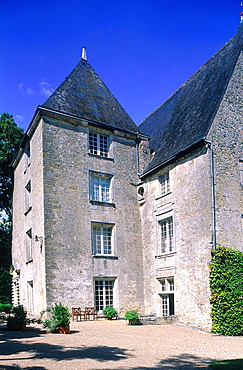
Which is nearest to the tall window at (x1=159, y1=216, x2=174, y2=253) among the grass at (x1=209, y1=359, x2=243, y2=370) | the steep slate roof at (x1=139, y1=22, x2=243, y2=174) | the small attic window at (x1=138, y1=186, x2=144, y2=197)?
the small attic window at (x1=138, y1=186, x2=144, y2=197)

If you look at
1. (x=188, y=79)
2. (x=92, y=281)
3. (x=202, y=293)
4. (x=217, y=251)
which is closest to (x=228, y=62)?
(x=188, y=79)

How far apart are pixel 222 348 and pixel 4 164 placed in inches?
791

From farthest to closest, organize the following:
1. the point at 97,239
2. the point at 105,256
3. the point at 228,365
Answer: the point at 97,239
the point at 105,256
the point at 228,365

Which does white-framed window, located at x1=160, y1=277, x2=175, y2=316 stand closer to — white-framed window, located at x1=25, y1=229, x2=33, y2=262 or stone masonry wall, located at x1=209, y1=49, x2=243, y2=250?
stone masonry wall, located at x1=209, y1=49, x2=243, y2=250

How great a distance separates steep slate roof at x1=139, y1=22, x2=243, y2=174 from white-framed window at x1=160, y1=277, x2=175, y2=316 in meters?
5.51

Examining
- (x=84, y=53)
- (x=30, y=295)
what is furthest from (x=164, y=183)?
(x=84, y=53)

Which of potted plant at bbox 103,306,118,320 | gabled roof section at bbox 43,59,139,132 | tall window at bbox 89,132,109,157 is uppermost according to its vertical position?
gabled roof section at bbox 43,59,139,132

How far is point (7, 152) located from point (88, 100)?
9.09 meters

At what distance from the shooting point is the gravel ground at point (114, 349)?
24.6ft

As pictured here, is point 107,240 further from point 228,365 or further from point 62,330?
point 228,365

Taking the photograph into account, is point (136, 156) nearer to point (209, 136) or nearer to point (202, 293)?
point (209, 136)

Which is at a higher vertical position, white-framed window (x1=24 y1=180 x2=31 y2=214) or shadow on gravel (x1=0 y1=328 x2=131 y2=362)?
white-framed window (x1=24 y1=180 x2=31 y2=214)

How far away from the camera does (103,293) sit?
16.5m

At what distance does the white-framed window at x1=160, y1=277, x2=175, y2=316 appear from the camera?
638 inches
